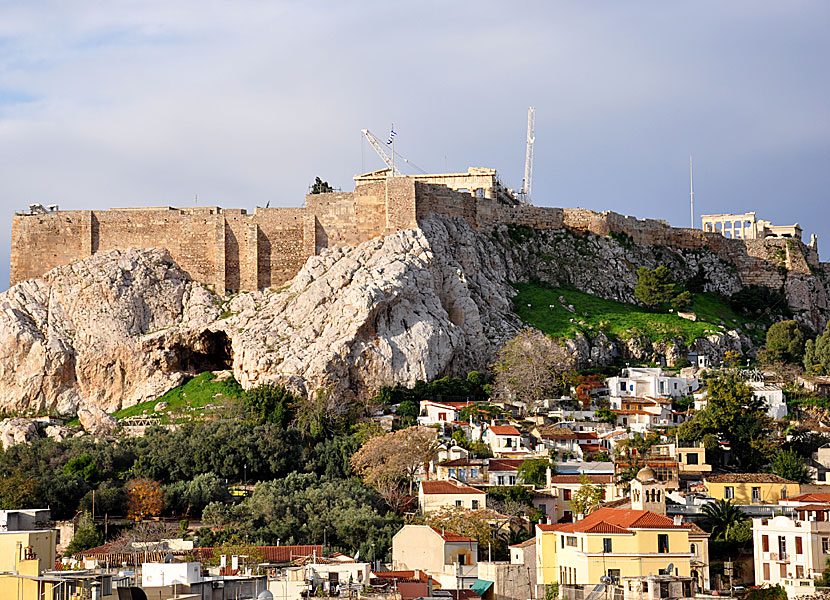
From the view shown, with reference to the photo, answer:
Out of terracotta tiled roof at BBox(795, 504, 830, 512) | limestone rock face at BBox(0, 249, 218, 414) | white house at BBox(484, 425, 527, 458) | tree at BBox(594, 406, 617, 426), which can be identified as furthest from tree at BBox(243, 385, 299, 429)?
terracotta tiled roof at BBox(795, 504, 830, 512)

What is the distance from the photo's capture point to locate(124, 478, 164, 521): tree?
63.2 m

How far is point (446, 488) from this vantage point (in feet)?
203

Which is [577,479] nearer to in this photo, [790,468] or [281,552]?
[790,468]

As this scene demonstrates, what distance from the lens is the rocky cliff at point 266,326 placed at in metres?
75.0

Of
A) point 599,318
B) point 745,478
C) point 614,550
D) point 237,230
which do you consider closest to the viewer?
point 614,550

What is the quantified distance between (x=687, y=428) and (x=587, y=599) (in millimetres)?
35571

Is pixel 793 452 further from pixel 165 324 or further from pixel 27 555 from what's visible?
pixel 27 555

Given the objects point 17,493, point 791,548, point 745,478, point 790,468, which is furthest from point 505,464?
point 17,493

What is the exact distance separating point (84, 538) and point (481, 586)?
827 inches

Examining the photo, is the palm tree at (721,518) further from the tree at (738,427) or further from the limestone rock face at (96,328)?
the limestone rock face at (96,328)

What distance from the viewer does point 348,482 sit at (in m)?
65.0

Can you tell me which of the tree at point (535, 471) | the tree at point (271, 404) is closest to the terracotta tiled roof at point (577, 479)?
the tree at point (535, 471)

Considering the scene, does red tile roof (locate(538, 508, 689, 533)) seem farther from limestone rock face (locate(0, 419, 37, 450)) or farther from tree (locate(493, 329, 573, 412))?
limestone rock face (locate(0, 419, 37, 450))

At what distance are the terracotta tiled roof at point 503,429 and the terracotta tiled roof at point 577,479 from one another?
6443 millimetres
